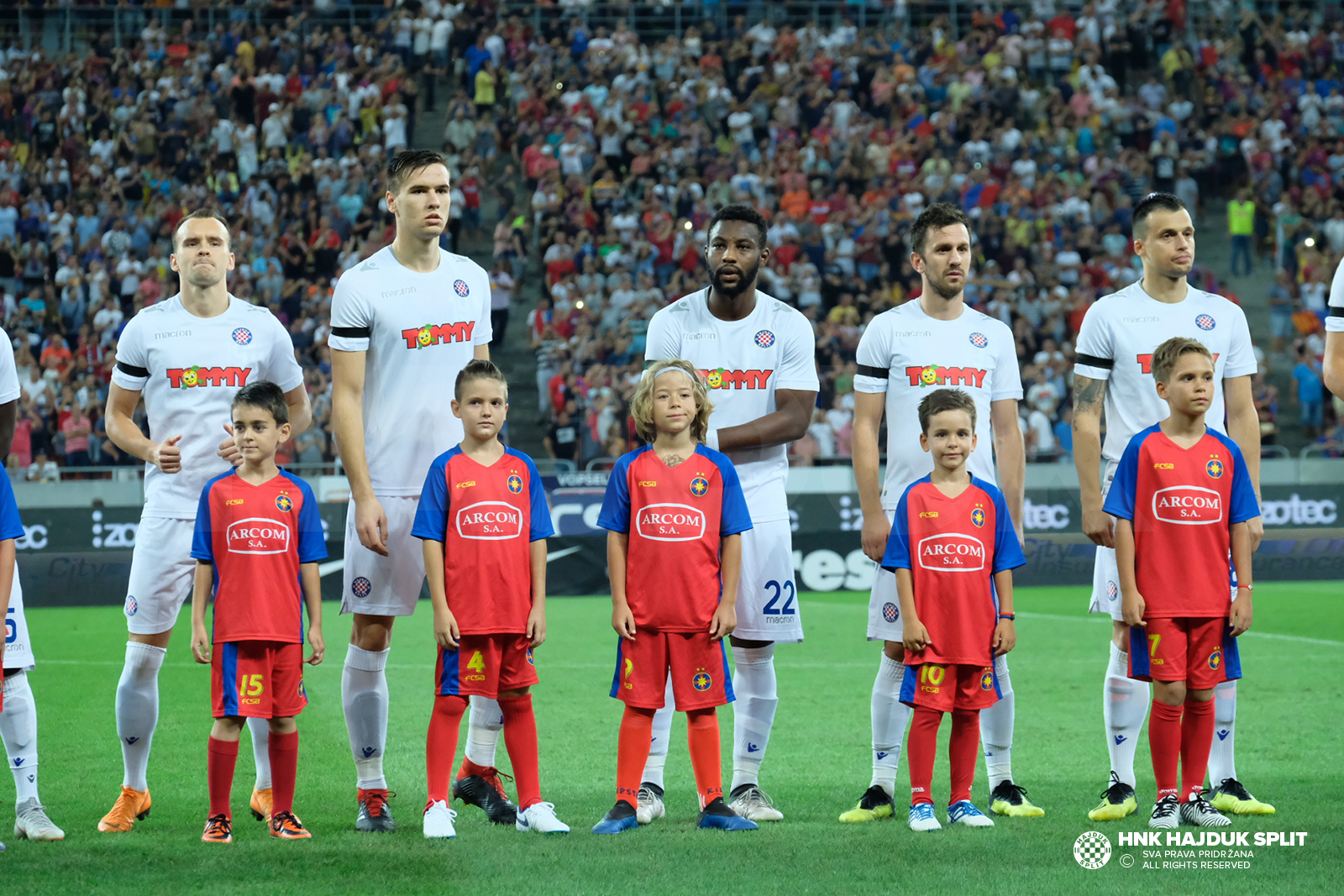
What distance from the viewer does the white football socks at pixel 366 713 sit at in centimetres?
561

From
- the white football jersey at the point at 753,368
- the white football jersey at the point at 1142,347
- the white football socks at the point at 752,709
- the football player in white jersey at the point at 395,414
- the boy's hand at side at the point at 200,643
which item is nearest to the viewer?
the boy's hand at side at the point at 200,643

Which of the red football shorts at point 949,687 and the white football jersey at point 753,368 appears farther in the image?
the white football jersey at point 753,368

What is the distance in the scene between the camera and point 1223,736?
18.7 ft

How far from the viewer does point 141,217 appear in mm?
22828

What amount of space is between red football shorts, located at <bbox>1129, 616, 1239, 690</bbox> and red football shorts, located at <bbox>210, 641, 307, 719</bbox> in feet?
10.6

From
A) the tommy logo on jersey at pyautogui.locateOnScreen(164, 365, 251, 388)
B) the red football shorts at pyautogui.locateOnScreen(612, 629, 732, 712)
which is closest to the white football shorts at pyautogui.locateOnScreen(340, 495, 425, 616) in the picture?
the tommy logo on jersey at pyautogui.locateOnScreen(164, 365, 251, 388)

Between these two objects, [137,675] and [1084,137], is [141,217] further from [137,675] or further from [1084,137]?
[137,675]

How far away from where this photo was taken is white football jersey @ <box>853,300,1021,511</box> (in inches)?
234

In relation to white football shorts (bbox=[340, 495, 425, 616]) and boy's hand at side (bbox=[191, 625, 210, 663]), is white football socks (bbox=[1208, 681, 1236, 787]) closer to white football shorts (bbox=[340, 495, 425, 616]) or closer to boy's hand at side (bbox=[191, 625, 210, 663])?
white football shorts (bbox=[340, 495, 425, 616])

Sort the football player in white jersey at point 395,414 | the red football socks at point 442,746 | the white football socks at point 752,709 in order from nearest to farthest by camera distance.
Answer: the red football socks at point 442,746 → the football player in white jersey at point 395,414 → the white football socks at point 752,709

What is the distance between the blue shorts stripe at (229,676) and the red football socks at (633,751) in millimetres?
1461

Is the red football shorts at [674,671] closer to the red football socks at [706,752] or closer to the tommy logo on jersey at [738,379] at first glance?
the red football socks at [706,752]

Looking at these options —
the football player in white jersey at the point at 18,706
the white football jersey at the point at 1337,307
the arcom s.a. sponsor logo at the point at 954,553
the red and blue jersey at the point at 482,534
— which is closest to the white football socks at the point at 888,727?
the arcom s.a. sponsor logo at the point at 954,553

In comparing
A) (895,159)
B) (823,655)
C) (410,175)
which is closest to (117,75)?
(895,159)
